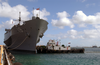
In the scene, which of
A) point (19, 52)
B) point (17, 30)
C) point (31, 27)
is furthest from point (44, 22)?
point (19, 52)

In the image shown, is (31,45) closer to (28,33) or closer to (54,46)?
(28,33)

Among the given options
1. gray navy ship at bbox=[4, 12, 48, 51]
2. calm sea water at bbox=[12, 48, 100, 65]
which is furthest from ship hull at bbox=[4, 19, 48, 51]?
calm sea water at bbox=[12, 48, 100, 65]

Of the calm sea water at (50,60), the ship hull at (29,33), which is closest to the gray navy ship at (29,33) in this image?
the ship hull at (29,33)

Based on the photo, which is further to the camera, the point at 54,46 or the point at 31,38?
the point at 54,46

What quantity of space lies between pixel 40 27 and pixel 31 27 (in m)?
2.19

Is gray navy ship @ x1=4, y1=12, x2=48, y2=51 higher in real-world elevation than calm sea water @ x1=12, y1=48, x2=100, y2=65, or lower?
higher

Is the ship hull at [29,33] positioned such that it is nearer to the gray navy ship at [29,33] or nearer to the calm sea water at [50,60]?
the gray navy ship at [29,33]

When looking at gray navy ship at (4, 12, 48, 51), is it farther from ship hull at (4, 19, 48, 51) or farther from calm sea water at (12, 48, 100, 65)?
calm sea water at (12, 48, 100, 65)

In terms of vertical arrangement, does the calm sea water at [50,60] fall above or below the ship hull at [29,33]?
below

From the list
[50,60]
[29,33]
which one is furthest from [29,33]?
[50,60]

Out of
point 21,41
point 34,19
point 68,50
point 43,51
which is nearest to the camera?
point 34,19

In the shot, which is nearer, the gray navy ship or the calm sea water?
the calm sea water

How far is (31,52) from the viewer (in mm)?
25000

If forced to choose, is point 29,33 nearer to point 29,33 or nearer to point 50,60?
point 29,33
